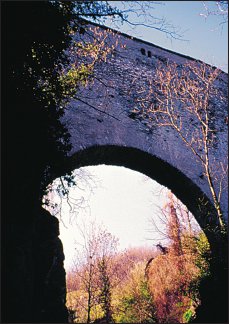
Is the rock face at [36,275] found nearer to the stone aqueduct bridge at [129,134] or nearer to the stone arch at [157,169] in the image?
the stone aqueduct bridge at [129,134]

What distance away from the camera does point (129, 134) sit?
8016mm

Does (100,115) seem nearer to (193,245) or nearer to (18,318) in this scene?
(193,245)

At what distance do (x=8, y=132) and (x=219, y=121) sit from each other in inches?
325

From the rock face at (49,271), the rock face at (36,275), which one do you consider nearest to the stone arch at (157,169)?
the rock face at (49,271)

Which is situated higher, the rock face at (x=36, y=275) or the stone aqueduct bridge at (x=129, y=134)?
the stone aqueduct bridge at (x=129, y=134)

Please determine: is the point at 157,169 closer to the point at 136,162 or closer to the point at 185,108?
the point at 136,162

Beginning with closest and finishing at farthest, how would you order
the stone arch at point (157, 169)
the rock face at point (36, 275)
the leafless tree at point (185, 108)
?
the rock face at point (36, 275) → the stone arch at point (157, 169) → the leafless tree at point (185, 108)

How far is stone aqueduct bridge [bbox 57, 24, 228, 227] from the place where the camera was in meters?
7.43

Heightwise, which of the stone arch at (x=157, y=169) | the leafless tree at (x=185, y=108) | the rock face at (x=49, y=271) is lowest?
the rock face at (x=49, y=271)

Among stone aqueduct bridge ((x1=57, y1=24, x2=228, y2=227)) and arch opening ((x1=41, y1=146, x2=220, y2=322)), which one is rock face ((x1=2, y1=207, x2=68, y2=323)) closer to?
stone aqueduct bridge ((x1=57, y1=24, x2=228, y2=227))

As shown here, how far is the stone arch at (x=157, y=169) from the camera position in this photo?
7762 mm

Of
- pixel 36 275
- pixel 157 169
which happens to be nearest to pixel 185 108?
pixel 157 169

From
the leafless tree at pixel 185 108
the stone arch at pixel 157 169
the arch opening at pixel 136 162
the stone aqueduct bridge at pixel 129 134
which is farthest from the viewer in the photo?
the leafless tree at pixel 185 108

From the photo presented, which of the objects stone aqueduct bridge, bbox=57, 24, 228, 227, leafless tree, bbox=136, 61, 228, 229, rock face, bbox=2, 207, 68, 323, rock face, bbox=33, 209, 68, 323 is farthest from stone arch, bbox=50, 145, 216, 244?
rock face, bbox=2, 207, 68, 323
